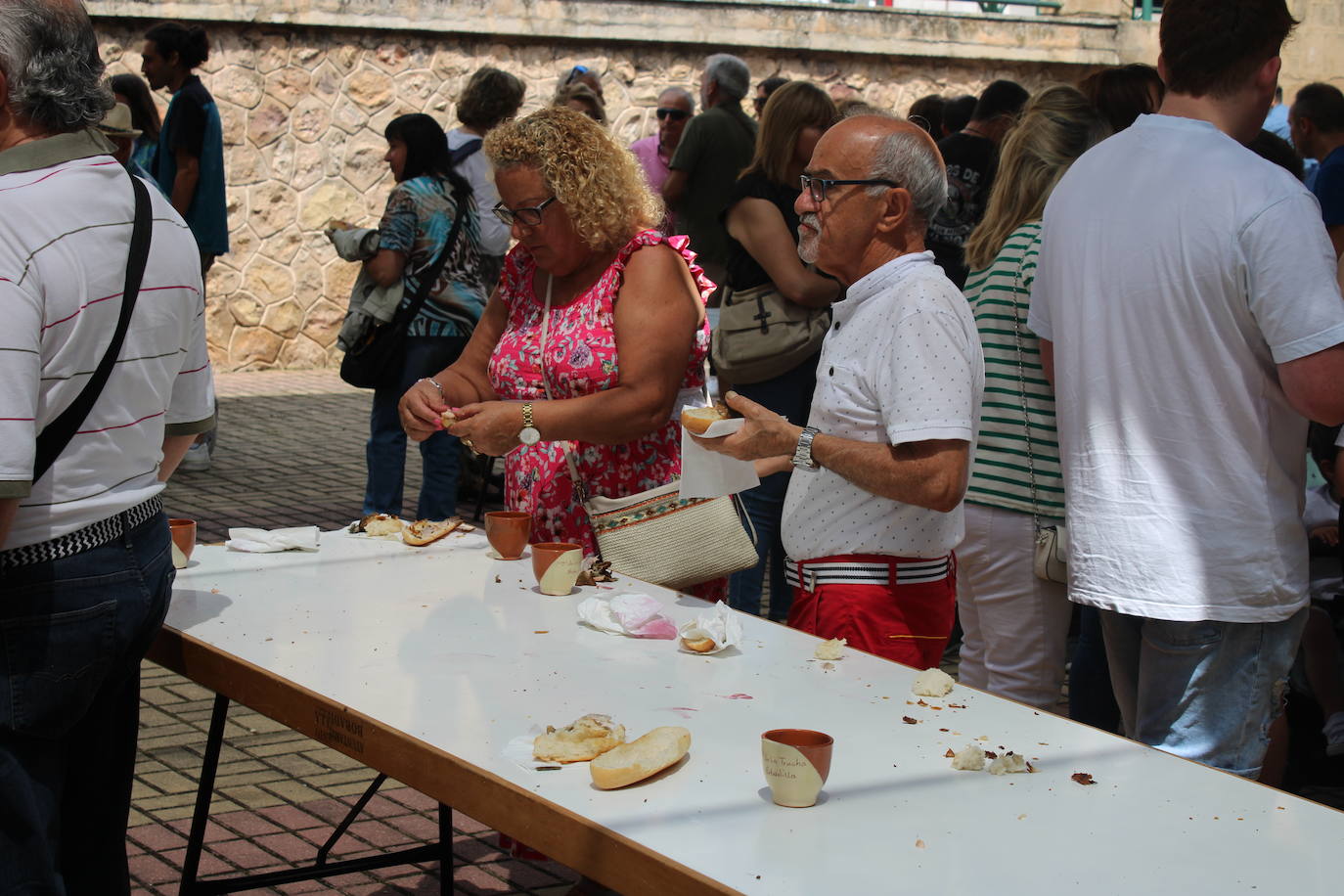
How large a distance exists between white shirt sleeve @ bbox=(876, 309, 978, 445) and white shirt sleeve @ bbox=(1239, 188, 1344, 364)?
0.49 metres

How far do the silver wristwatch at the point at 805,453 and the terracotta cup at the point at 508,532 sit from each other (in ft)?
2.40

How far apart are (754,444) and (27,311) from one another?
130 centimetres

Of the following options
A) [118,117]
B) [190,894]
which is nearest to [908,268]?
[190,894]

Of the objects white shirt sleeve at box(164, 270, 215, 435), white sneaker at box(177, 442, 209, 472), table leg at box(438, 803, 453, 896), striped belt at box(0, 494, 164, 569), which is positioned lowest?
white sneaker at box(177, 442, 209, 472)

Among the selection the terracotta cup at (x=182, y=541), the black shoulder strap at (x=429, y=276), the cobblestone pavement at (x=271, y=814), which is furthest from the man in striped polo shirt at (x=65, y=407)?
the black shoulder strap at (x=429, y=276)

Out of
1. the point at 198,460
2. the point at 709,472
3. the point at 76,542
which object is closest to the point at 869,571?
the point at 709,472

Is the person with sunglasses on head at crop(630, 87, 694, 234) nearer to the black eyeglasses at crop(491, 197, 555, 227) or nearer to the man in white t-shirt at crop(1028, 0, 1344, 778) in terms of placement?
the black eyeglasses at crop(491, 197, 555, 227)

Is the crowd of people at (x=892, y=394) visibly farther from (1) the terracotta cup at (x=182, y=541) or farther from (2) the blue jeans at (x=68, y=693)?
(1) the terracotta cup at (x=182, y=541)

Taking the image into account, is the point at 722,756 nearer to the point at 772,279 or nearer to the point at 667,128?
the point at 772,279

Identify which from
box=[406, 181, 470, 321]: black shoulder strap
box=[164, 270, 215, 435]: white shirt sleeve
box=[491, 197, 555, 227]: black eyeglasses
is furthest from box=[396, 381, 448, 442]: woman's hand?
box=[406, 181, 470, 321]: black shoulder strap

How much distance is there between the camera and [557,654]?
2.54 m

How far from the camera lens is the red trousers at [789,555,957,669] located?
9.13 feet

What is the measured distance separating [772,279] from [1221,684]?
2.65 meters

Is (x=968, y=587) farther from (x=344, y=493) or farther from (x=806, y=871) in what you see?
(x=344, y=493)
